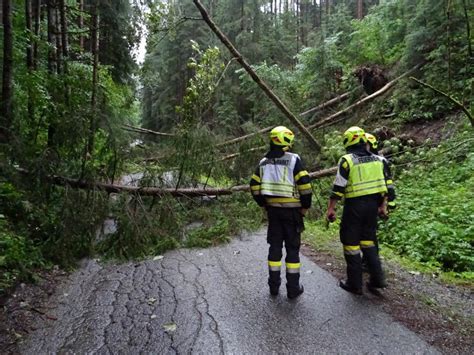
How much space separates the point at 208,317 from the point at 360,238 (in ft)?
6.81

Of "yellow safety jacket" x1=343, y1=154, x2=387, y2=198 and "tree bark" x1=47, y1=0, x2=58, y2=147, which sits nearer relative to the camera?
"yellow safety jacket" x1=343, y1=154, x2=387, y2=198

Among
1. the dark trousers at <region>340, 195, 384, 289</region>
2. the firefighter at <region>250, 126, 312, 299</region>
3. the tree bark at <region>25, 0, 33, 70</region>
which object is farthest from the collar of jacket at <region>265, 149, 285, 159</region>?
the tree bark at <region>25, 0, 33, 70</region>

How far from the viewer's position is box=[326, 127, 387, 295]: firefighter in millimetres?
4035

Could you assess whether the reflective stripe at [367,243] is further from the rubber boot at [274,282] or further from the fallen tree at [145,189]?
the fallen tree at [145,189]

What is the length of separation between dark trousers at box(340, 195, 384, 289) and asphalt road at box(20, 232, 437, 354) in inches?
11.6

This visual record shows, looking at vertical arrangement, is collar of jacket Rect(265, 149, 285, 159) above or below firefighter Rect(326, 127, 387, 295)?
above

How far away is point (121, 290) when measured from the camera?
14.6ft

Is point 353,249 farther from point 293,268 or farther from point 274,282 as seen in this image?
point 274,282

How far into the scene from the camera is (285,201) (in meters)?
4.07

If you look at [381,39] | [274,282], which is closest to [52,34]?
[274,282]

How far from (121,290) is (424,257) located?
15.3 feet

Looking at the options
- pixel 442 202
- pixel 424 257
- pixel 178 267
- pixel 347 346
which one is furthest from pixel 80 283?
pixel 442 202

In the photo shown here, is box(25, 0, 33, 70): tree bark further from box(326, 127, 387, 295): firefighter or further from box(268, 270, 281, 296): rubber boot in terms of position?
box(326, 127, 387, 295): firefighter

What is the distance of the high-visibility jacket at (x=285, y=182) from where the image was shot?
13.2 ft
